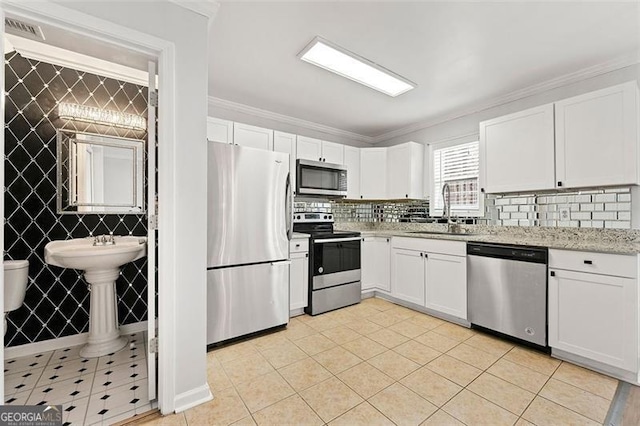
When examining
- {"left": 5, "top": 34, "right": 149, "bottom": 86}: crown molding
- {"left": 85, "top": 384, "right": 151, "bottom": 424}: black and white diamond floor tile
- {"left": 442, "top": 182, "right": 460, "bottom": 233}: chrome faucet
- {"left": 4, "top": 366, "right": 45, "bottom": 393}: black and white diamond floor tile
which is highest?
{"left": 5, "top": 34, "right": 149, "bottom": 86}: crown molding

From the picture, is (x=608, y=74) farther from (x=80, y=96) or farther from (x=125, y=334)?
(x=125, y=334)

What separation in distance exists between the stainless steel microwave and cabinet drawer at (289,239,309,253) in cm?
68

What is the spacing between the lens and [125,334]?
2.63 m

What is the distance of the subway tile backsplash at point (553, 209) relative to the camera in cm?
238

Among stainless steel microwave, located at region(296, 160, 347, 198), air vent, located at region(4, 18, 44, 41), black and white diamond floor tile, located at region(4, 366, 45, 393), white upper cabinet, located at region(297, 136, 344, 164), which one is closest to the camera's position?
air vent, located at region(4, 18, 44, 41)

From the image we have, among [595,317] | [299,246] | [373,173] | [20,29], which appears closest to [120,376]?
[299,246]

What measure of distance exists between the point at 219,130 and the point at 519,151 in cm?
302

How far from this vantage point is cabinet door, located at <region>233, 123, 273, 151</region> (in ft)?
10.1

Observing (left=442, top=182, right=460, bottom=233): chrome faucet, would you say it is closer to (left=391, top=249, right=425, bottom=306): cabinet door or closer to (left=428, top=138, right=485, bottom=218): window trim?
(left=428, top=138, right=485, bottom=218): window trim

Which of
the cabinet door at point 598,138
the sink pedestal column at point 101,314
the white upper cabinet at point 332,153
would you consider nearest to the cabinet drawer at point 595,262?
the cabinet door at point 598,138

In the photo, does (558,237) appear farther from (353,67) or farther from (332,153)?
(332,153)

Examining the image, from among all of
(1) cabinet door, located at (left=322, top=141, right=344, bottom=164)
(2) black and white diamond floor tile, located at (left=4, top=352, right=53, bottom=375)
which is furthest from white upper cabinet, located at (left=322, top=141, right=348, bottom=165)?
(2) black and white diamond floor tile, located at (left=4, top=352, right=53, bottom=375)

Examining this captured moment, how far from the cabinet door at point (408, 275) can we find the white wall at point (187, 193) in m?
2.37

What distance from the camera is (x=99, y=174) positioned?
2.56 meters
